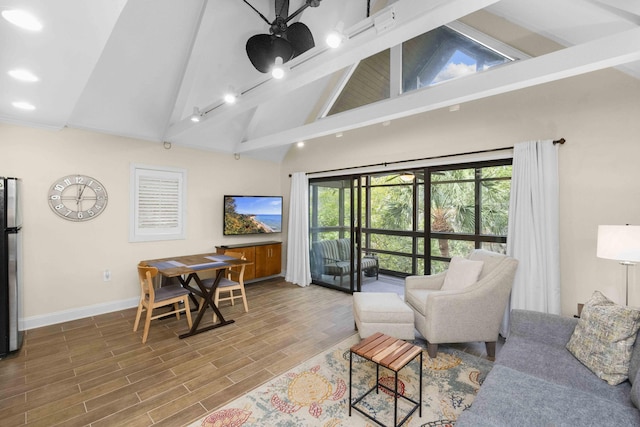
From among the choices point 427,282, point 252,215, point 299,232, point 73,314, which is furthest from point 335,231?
point 73,314

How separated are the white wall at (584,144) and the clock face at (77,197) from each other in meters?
4.85

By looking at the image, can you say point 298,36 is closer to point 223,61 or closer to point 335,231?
point 223,61

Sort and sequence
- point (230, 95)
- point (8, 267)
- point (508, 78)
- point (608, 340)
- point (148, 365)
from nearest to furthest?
point (608, 340), point (508, 78), point (148, 365), point (8, 267), point (230, 95)

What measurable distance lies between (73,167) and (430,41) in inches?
191

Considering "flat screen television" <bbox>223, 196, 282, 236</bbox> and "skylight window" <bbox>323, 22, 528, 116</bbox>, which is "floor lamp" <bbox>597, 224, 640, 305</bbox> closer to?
"skylight window" <bbox>323, 22, 528, 116</bbox>

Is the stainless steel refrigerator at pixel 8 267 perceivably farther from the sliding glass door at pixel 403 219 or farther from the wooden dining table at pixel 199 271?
the sliding glass door at pixel 403 219

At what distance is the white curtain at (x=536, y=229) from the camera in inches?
113

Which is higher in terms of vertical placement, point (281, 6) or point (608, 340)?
point (281, 6)

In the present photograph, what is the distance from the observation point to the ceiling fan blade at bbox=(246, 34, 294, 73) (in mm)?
3012

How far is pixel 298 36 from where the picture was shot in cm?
311

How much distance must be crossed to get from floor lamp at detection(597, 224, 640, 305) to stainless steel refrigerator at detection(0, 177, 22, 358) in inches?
207

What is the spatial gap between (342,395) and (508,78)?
9.62 feet

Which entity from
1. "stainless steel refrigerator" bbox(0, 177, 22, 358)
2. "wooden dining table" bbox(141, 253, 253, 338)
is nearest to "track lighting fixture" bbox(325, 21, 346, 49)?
"wooden dining table" bbox(141, 253, 253, 338)

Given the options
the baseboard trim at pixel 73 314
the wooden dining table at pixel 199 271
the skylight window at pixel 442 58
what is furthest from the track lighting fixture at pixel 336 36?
the baseboard trim at pixel 73 314
